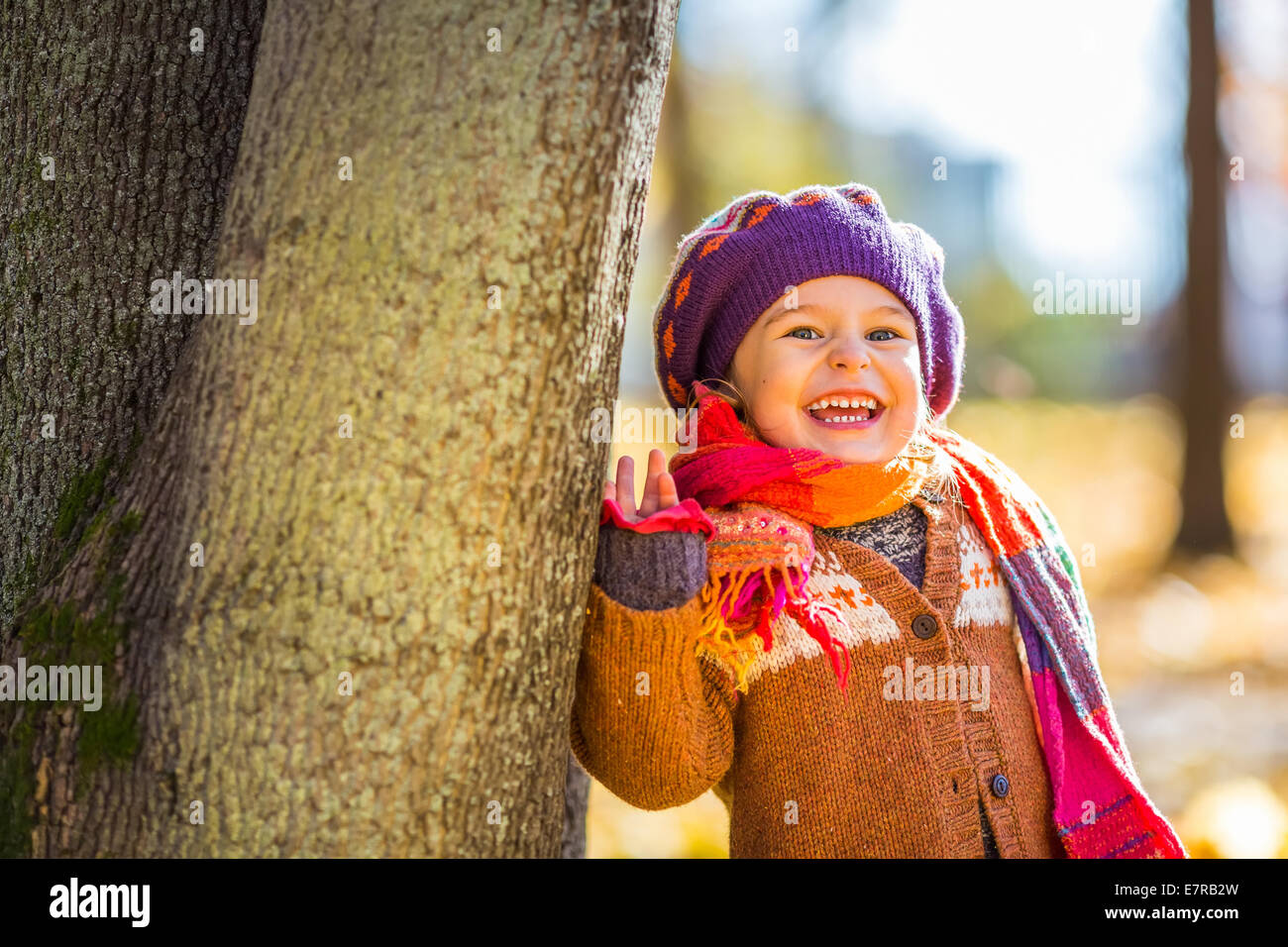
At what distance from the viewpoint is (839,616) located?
2.07m

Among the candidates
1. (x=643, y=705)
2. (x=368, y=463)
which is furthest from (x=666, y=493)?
(x=368, y=463)

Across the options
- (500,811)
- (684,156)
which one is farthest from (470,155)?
(684,156)

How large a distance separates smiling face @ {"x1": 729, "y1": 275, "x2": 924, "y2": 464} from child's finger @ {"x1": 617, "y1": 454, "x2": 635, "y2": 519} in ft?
1.06

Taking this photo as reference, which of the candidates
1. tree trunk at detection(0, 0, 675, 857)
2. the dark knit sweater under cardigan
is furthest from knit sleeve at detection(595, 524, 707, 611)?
tree trunk at detection(0, 0, 675, 857)

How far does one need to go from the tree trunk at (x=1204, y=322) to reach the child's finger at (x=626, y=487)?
321 inches

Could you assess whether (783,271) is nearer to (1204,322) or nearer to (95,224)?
(95,224)

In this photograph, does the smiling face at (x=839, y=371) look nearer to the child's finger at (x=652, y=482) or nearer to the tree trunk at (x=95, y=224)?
the child's finger at (x=652, y=482)

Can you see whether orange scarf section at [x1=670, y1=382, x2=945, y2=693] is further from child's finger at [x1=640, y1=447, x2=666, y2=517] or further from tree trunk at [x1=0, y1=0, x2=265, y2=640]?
tree trunk at [x1=0, y1=0, x2=265, y2=640]

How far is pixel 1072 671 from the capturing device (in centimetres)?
216

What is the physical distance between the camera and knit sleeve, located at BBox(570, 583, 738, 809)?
1.82 metres

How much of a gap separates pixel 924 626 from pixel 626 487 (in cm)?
61

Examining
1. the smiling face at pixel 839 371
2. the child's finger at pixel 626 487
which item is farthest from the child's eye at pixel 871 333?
the child's finger at pixel 626 487

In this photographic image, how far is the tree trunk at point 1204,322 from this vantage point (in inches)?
350
